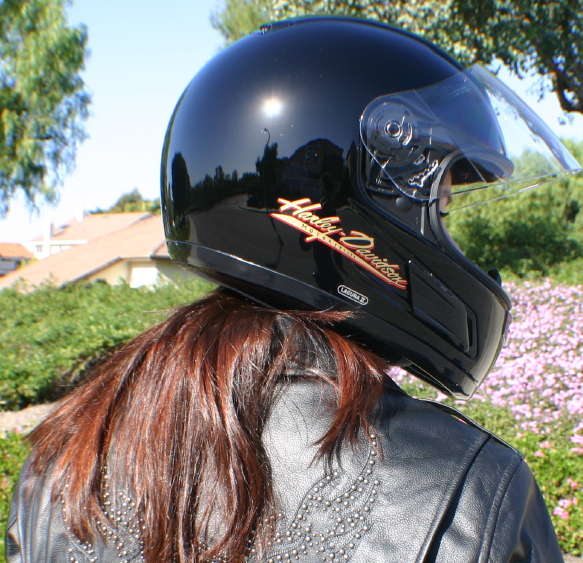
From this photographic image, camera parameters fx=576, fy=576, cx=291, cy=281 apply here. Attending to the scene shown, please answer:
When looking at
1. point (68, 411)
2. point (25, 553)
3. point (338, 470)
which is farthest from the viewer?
point (68, 411)

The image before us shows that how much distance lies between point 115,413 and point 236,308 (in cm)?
32

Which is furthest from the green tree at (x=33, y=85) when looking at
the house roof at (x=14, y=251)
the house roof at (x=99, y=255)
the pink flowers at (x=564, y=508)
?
the house roof at (x=14, y=251)

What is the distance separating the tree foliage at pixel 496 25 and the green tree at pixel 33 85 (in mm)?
7192

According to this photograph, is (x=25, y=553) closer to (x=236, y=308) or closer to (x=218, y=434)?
(x=218, y=434)

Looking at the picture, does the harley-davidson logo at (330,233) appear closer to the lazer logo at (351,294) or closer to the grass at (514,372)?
the lazer logo at (351,294)

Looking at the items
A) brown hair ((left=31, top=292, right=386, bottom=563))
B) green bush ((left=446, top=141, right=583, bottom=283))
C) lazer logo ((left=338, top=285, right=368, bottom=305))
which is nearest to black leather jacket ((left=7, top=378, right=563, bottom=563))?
brown hair ((left=31, top=292, right=386, bottom=563))

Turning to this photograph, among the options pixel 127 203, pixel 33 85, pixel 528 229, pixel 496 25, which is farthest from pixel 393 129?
pixel 127 203

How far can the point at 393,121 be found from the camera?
54.9 inches

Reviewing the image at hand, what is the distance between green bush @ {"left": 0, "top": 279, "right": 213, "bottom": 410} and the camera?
6164 mm

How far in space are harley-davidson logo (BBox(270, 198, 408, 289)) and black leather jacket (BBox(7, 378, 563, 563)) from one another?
42cm

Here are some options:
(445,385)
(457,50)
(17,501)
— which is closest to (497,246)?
(457,50)

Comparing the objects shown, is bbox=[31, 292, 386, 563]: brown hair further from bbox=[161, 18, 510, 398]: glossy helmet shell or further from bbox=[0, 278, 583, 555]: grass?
bbox=[0, 278, 583, 555]: grass

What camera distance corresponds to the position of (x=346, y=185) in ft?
4.46

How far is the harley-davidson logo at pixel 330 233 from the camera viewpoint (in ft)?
4.39
